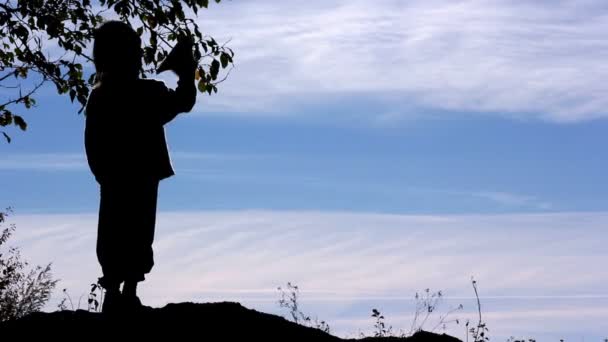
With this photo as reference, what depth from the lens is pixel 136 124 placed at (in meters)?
7.56

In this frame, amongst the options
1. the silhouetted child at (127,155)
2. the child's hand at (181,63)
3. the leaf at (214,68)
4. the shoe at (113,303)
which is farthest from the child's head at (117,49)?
the leaf at (214,68)

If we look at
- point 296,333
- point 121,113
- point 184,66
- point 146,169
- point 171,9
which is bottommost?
point 296,333

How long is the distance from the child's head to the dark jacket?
0.12 meters

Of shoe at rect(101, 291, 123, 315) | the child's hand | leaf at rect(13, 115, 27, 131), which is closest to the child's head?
the child's hand

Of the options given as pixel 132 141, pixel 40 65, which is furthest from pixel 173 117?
pixel 40 65

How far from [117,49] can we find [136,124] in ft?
2.26

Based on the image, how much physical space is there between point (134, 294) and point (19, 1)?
261 inches

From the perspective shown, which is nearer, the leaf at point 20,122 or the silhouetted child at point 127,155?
the silhouetted child at point 127,155

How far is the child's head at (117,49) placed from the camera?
7.49 m

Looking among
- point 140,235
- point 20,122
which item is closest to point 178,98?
point 140,235

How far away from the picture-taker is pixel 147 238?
24.7ft

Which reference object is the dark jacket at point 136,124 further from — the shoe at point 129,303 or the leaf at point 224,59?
the leaf at point 224,59

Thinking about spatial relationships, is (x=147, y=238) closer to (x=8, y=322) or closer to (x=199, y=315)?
(x=199, y=315)

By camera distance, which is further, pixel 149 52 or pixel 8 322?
pixel 149 52
